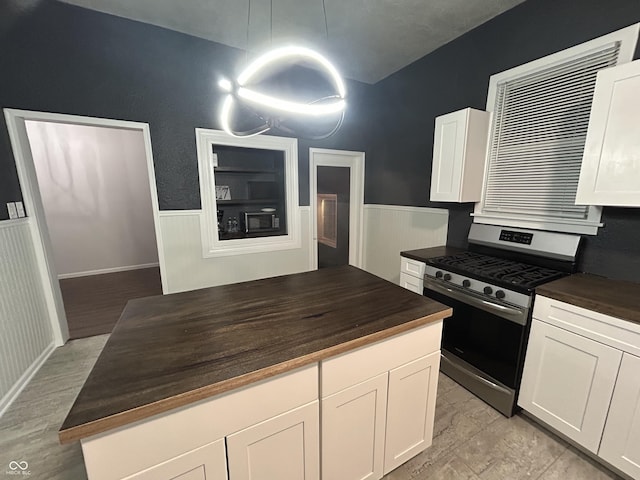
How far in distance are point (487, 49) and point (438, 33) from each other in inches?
19.6

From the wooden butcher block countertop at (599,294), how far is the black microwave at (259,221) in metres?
2.87

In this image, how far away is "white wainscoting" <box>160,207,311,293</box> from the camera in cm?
289

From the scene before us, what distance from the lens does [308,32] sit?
101 inches

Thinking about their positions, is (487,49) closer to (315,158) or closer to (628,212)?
(628,212)

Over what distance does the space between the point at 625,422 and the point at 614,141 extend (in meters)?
1.54

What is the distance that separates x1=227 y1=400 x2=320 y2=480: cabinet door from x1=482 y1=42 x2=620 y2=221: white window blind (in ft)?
7.58

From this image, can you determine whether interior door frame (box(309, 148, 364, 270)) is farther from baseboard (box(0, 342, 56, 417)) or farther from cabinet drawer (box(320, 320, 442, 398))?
baseboard (box(0, 342, 56, 417))

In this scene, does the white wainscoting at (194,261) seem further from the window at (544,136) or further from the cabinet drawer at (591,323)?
the cabinet drawer at (591,323)

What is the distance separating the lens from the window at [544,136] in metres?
1.82

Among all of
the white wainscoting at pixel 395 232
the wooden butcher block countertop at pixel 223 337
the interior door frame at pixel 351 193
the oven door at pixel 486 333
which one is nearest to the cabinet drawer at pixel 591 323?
the oven door at pixel 486 333

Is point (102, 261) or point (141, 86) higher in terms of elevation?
point (141, 86)

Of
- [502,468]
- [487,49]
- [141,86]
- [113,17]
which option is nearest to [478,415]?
[502,468]

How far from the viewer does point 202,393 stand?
801 millimetres

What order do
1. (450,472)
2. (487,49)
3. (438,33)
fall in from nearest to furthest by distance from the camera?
(450,472), (487,49), (438,33)
